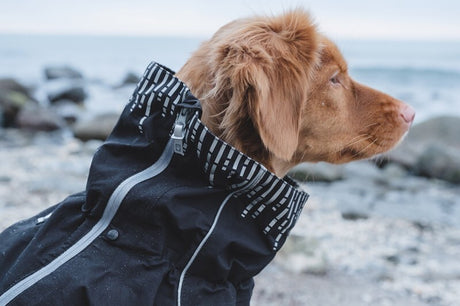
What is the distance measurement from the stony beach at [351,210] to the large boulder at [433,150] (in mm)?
20

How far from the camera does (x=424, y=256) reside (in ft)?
18.1

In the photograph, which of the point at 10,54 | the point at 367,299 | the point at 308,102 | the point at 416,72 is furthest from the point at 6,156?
the point at 10,54

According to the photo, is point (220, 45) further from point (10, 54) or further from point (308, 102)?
point (10, 54)

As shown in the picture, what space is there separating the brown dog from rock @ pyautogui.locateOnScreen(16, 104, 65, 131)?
1085cm

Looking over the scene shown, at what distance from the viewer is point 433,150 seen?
9531 mm

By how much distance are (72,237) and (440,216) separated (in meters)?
6.25

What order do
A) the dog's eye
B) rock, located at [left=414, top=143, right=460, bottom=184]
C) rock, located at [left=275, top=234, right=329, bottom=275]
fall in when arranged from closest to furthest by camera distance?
1. the dog's eye
2. rock, located at [left=275, top=234, right=329, bottom=275]
3. rock, located at [left=414, top=143, right=460, bottom=184]

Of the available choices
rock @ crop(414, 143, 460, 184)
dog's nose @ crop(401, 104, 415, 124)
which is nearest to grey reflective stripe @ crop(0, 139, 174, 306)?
dog's nose @ crop(401, 104, 415, 124)

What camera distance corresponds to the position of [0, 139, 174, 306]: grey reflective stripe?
68.8 inches

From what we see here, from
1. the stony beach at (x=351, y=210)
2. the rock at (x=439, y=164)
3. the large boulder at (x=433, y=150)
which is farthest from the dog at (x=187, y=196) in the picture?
the rock at (x=439, y=164)

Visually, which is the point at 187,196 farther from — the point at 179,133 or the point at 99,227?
the point at 99,227

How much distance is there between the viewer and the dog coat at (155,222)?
5.89 feet

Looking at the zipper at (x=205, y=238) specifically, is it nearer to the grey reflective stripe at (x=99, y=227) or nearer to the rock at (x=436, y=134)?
the grey reflective stripe at (x=99, y=227)

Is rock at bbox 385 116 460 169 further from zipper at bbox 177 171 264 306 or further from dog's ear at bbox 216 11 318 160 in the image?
zipper at bbox 177 171 264 306
